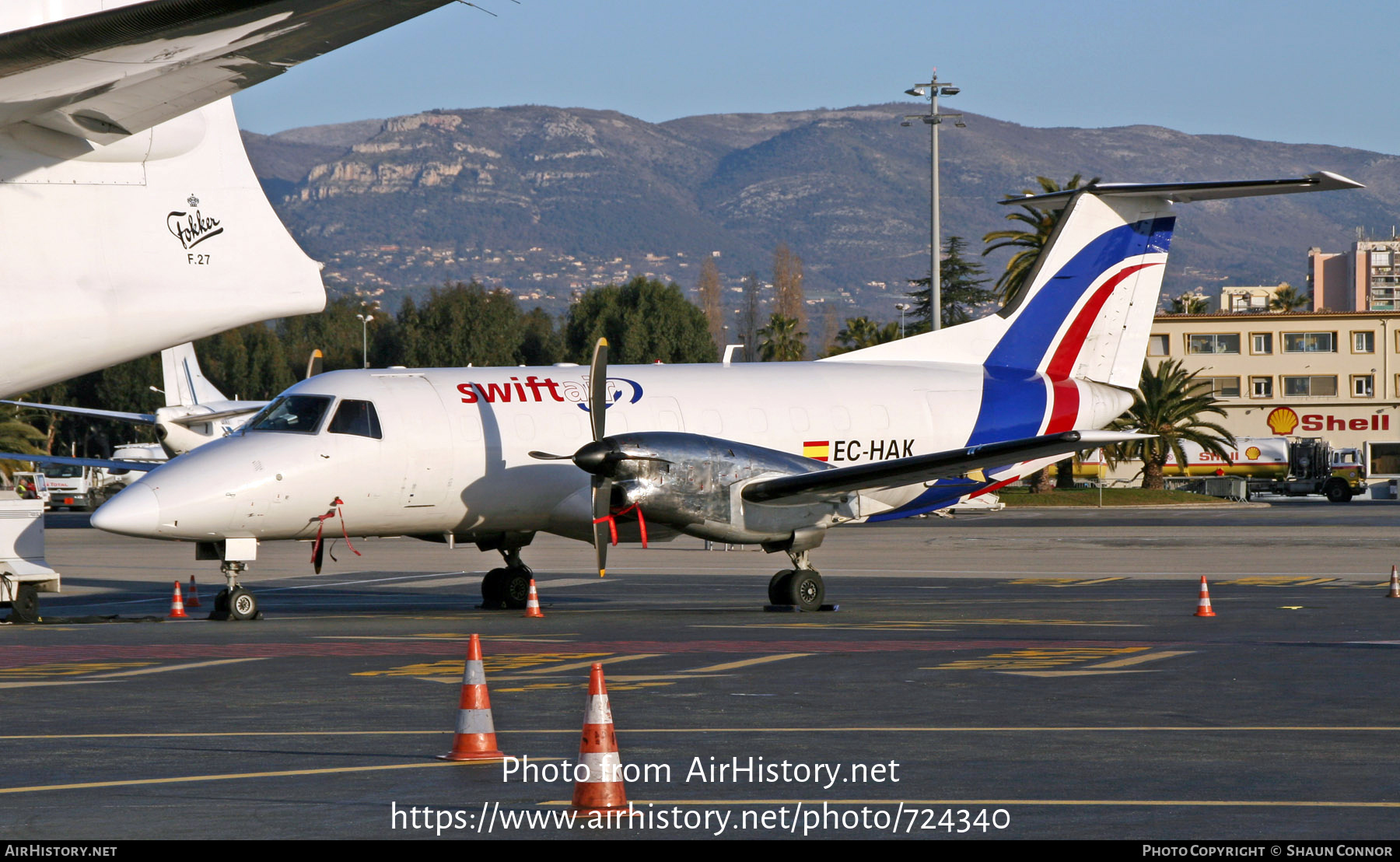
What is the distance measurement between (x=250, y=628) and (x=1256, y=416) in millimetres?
82134

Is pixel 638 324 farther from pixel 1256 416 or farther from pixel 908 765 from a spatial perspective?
pixel 908 765

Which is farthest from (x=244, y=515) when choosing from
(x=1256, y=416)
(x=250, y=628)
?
(x=1256, y=416)

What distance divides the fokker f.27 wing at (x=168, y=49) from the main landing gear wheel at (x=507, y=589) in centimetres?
1665

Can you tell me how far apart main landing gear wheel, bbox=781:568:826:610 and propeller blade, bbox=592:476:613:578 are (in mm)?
2640

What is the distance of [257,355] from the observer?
88.7 metres

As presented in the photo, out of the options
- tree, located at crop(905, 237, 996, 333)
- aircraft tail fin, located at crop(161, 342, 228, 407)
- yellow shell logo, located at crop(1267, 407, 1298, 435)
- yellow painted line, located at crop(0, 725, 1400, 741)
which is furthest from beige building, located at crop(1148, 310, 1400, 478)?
yellow painted line, located at crop(0, 725, 1400, 741)

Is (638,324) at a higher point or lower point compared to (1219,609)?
higher

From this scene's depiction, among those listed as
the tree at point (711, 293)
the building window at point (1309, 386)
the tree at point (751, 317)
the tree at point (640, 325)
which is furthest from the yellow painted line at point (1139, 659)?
the tree at point (711, 293)

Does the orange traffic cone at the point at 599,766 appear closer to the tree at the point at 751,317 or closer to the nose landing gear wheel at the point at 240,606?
the nose landing gear wheel at the point at 240,606

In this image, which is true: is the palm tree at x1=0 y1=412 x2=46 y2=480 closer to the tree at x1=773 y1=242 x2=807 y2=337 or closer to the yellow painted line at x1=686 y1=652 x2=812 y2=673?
the yellow painted line at x1=686 y1=652 x2=812 y2=673

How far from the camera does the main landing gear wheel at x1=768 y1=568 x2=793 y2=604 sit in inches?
812

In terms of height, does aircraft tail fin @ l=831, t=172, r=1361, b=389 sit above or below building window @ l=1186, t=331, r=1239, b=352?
below

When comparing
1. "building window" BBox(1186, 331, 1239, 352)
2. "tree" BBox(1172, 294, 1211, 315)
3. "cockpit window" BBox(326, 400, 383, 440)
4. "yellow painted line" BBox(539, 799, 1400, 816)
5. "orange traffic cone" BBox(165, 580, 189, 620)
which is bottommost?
"orange traffic cone" BBox(165, 580, 189, 620)
